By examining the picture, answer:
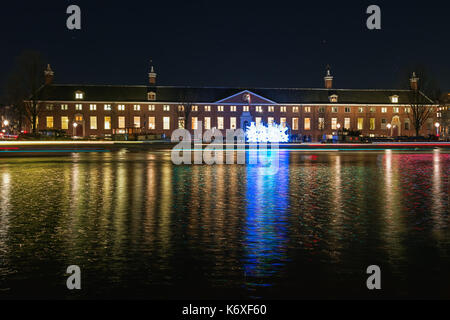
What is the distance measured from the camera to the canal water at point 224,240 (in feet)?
21.1

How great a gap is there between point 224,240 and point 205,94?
88.6 metres

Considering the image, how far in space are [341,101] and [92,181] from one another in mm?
84034

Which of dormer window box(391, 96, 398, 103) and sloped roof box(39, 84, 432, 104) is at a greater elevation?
sloped roof box(39, 84, 432, 104)

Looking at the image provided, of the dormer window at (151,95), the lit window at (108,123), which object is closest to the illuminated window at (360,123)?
the dormer window at (151,95)

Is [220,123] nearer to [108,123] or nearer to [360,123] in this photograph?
[108,123]

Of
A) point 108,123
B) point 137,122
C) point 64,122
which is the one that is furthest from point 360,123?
point 64,122

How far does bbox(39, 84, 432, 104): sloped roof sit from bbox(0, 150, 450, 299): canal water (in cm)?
7907

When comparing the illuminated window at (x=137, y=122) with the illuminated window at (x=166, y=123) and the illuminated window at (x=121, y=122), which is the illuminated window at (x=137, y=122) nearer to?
the illuminated window at (x=121, y=122)

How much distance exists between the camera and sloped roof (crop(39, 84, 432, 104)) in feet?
307

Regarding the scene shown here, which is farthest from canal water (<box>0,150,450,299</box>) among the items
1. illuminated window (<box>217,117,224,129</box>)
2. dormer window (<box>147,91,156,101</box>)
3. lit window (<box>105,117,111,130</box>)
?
dormer window (<box>147,91,156,101</box>)

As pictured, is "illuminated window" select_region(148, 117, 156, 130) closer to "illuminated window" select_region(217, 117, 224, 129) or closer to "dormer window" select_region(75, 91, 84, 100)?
"illuminated window" select_region(217, 117, 224, 129)

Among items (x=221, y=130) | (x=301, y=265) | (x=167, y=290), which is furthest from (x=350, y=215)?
(x=221, y=130)

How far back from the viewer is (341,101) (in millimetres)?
97625
